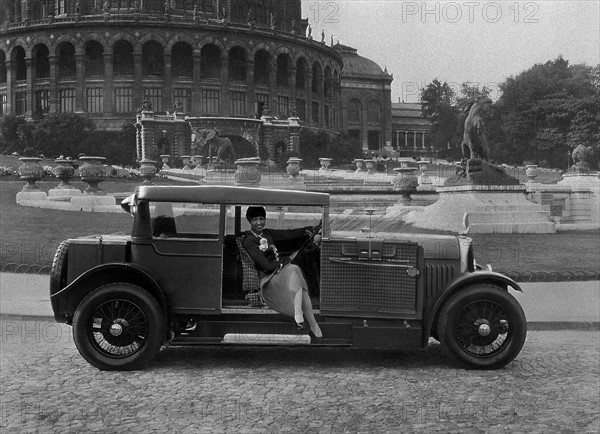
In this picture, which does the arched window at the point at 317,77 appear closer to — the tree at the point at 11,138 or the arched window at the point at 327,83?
the arched window at the point at 327,83

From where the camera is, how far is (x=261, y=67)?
206ft

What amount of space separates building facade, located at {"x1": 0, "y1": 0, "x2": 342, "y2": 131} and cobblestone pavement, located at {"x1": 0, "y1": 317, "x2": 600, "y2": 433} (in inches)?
1884

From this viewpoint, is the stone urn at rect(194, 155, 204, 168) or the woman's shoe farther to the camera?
the stone urn at rect(194, 155, 204, 168)

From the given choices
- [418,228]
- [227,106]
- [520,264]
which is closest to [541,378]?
[520,264]

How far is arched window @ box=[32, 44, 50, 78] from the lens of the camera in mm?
56287

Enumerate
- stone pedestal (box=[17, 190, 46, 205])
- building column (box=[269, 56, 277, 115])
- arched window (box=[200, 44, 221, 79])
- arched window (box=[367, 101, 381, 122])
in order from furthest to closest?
1. arched window (box=[367, 101, 381, 122])
2. building column (box=[269, 56, 277, 115])
3. arched window (box=[200, 44, 221, 79])
4. stone pedestal (box=[17, 190, 46, 205])

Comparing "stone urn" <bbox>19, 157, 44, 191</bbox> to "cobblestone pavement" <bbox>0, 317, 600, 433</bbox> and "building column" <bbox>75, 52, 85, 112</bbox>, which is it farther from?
"building column" <bbox>75, 52, 85, 112</bbox>

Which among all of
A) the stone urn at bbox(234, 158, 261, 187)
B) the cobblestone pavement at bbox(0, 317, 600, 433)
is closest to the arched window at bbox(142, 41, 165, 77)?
the stone urn at bbox(234, 158, 261, 187)

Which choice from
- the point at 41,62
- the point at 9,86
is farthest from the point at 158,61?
the point at 9,86

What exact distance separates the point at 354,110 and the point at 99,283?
206 feet

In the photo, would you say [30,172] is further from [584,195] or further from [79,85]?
[79,85]

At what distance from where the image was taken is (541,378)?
257 inches

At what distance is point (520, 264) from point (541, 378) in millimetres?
7501

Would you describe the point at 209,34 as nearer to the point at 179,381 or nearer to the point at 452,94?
the point at 452,94
